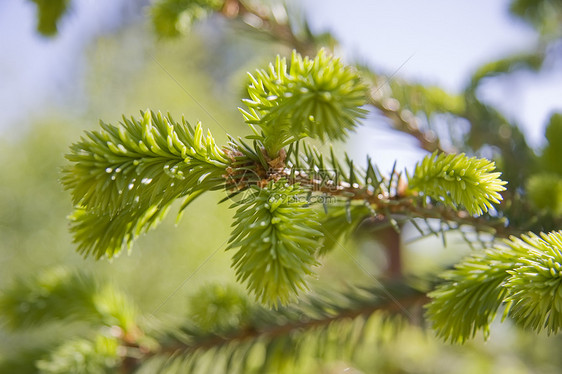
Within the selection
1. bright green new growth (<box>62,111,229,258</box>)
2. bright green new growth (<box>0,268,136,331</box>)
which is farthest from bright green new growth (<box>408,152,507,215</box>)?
bright green new growth (<box>0,268,136,331</box>)

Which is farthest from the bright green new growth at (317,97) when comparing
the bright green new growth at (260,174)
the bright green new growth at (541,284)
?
the bright green new growth at (541,284)

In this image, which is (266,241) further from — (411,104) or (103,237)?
(411,104)

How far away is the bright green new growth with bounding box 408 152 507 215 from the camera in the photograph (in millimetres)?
231

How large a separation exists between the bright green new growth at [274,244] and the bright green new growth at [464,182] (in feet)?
0.25

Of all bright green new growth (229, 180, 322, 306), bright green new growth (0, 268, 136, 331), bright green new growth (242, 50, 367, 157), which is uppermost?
bright green new growth (242, 50, 367, 157)

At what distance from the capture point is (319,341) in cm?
37

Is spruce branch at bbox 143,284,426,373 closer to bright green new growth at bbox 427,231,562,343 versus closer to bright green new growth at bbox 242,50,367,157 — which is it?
bright green new growth at bbox 427,231,562,343

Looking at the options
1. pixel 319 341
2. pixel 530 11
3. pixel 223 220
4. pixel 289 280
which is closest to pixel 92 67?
pixel 223 220

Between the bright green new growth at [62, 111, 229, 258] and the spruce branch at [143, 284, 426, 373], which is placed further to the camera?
the spruce branch at [143, 284, 426, 373]

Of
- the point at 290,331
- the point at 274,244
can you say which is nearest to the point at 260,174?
the point at 274,244

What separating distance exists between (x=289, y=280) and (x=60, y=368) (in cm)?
23

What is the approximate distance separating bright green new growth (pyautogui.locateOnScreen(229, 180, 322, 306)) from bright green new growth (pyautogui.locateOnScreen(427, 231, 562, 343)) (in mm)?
90

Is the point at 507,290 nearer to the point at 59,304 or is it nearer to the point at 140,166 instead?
the point at 140,166

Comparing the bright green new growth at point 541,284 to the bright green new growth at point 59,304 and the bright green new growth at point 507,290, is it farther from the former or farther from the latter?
the bright green new growth at point 59,304
